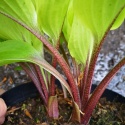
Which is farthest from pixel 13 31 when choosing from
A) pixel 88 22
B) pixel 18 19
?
pixel 88 22

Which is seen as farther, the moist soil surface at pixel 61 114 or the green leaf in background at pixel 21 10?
the moist soil surface at pixel 61 114

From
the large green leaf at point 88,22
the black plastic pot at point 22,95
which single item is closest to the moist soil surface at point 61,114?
the black plastic pot at point 22,95

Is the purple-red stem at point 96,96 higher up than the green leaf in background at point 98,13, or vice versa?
the green leaf in background at point 98,13

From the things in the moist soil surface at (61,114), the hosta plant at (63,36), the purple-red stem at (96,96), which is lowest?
the moist soil surface at (61,114)

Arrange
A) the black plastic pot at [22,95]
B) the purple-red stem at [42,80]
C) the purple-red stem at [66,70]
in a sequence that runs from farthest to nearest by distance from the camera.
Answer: the black plastic pot at [22,95], the purple-red stem at [42,80], the purple-red stem at [66,70]

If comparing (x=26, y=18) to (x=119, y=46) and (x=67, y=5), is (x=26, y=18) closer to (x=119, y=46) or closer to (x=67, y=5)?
(x=67, y=5)

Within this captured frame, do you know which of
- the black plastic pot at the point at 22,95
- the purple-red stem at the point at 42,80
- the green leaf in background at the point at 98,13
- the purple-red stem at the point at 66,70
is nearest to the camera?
the green leaf in background at the point at 98,13

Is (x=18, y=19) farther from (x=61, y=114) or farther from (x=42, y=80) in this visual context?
(x=61, y=114)

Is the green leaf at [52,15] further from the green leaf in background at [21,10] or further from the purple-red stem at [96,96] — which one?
the purple-red stem at [96,96]
